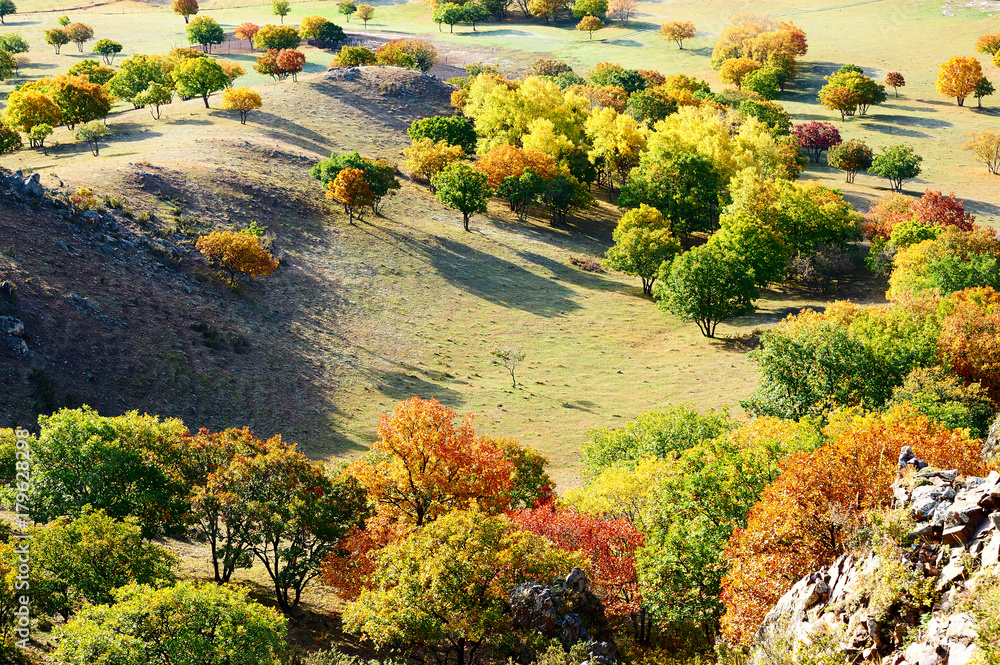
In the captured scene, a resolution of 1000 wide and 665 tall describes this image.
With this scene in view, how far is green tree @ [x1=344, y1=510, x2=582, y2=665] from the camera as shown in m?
32.9

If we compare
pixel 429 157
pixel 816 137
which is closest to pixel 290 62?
pixel 429 157

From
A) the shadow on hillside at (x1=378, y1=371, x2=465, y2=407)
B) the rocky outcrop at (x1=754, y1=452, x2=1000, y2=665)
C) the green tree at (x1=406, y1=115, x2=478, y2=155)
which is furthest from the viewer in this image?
the green tree at (x1=406, y1=115, x2=478, y2=155)

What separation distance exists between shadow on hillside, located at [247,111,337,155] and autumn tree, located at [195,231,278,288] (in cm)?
4265

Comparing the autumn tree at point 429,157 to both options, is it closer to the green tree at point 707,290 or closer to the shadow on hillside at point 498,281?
the shadow on hillside at point 498,281

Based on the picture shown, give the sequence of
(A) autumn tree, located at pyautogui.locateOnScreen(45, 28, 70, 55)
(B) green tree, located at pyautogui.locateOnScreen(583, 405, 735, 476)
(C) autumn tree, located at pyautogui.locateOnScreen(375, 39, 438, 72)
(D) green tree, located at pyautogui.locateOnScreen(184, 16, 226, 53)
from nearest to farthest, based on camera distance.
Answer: (B) green tree, located at pyautogui.locateOnScreen(583, 405, 735, 476), (C) autumn tree, located at pyautogui.locateOnScreen(375, 39, 438, 72), (A) autumn tree, located at pyautogui.locateOnScreen(45, 28, 70, 55), (D) green tree, located at pyautogui.locateOnScreen(184, 16, 226, 53)

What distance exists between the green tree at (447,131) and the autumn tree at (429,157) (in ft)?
20.4

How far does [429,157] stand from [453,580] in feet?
318

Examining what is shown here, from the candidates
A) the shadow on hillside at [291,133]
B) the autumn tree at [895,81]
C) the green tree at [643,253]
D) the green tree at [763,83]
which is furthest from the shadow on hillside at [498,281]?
the autumn tree at [895,81]

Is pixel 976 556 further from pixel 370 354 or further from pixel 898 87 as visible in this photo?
pixel 898 87

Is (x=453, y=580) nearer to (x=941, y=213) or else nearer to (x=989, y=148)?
(x=941, y=213)

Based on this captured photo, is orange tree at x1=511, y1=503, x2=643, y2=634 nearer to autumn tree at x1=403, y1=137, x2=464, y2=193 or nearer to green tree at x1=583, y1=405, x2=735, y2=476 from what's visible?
green tree at x1=583, y1=405, x2=735, y2=476

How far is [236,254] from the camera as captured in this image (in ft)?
273

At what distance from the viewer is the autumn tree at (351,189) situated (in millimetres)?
103562

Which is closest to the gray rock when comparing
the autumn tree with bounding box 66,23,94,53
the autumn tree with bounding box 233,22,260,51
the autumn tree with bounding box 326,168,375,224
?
the autumn tree with bounding box 326,168,375,224
